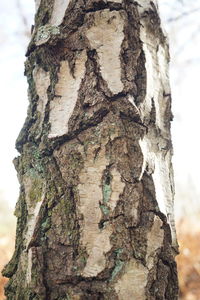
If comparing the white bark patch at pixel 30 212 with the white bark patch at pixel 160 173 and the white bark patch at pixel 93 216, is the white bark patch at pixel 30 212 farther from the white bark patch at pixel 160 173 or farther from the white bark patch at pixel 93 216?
the white bark patch at pixel 160 173

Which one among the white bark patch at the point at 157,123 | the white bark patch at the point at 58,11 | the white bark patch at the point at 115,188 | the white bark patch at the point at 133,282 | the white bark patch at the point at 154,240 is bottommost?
the white bark patch at the point at 133,282

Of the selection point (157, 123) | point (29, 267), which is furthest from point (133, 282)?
point (157, 123)

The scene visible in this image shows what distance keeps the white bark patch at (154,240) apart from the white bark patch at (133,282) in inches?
0.9

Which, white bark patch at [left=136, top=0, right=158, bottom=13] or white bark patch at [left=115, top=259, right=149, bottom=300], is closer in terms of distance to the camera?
white bark patch at [left=115, top=259, right=149, bottom=300]

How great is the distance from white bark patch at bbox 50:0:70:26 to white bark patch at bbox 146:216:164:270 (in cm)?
48

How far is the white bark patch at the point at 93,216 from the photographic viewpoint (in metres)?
0.71

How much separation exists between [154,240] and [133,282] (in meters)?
0.09

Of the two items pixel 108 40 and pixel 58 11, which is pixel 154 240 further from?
pixel 58 11

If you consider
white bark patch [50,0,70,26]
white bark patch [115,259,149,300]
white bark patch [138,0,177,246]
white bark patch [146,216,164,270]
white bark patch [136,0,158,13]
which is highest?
white bark patch [136,0,158,13]

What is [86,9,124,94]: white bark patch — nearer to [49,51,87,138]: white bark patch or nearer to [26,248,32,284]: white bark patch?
[49,51,87,138]: white bark patch

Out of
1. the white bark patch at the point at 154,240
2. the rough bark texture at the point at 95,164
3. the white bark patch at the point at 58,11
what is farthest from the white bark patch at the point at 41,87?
the white bark patch at the point at 154,240

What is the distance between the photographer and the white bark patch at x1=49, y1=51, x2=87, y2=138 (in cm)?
79

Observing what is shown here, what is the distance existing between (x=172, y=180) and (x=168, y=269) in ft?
0.71

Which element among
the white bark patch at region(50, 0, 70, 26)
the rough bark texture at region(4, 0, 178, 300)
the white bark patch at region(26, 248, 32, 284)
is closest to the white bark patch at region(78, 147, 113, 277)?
the rough bark texture at region(4, 0, 178, 300)
